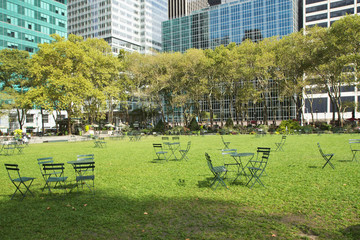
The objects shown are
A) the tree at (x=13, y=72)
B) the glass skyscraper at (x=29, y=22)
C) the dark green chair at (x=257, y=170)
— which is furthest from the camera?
the glass skyscraper at (x=29, y=22)

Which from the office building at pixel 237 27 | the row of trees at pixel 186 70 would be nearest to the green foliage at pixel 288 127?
the row of trees at pixel 186 70

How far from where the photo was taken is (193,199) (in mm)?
7172

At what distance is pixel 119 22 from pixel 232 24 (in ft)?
153

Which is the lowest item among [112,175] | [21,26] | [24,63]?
[112,175]

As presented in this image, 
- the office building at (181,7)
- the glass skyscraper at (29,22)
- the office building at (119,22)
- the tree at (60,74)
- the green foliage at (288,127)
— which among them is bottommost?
the green foliage at (288,127)

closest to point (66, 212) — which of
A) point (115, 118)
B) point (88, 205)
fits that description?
point (88, 205)

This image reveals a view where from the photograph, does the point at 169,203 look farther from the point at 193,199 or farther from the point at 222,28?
the point at 222,28

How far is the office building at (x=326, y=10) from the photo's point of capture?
70.6 m

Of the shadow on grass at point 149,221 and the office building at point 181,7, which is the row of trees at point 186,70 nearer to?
the shadow on grass at point 149,221

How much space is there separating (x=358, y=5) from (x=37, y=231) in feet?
289

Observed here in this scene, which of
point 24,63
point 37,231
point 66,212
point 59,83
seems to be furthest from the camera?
point 24,63

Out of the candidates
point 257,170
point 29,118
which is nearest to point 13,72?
point 29,118

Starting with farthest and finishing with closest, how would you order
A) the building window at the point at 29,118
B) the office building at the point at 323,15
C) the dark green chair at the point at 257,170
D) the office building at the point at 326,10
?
the office building at the point at 326,10, the office building at the point at 323,15, the building window at the point at 29,118, the dark green chair at the point at 257,170

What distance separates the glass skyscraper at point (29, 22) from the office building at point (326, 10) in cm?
7188
